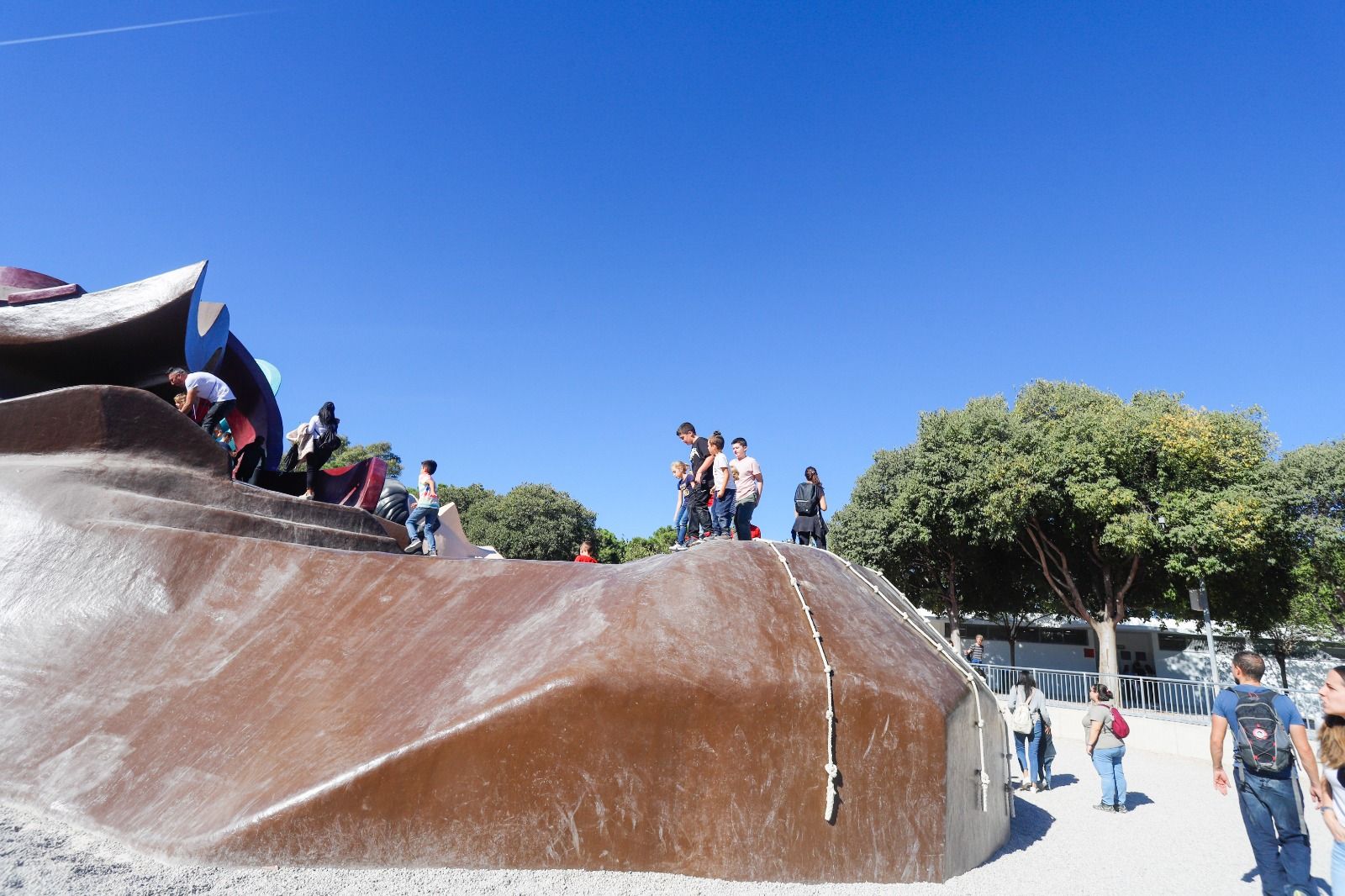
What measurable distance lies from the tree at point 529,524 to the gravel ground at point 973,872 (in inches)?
1272

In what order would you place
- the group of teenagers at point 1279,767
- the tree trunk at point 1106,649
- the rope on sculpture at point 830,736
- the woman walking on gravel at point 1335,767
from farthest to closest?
the tree trunk at point 1106,649
the rope on sculpture at point 830,736
the group of teenagers at point 1279,767
the woman walking on gravel at point 1335,767

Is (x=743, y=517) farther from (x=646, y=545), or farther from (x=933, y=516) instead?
(x=646, y=545)

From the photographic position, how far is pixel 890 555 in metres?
27.8

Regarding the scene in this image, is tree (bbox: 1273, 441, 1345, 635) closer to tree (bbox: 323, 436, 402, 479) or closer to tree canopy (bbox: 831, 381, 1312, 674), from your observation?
tree canopy (bbox: 831, 381, 1312, 674)

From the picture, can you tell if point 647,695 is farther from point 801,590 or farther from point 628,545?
point 628,545

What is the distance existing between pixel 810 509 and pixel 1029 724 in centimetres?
418

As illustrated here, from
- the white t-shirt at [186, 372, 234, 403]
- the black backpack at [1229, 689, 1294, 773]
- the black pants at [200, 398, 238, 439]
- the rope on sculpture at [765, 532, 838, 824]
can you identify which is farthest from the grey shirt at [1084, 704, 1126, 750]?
the white t-shirt at [186, 372, 234, 403]

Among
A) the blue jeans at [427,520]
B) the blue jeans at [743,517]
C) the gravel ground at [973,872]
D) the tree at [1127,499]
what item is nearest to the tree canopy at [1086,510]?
the tree at [1127,499]

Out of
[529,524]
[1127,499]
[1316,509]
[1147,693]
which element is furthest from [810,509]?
[529,524]

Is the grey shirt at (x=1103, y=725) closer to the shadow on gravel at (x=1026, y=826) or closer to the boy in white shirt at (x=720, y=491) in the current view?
the shadow on gravel at (x=1026, y=826)

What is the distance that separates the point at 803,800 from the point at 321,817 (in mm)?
2751

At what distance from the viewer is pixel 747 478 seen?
8141 millimetres

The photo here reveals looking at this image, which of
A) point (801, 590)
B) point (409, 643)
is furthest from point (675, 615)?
point (409, 643)

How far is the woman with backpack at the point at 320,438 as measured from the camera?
8.66 metres
